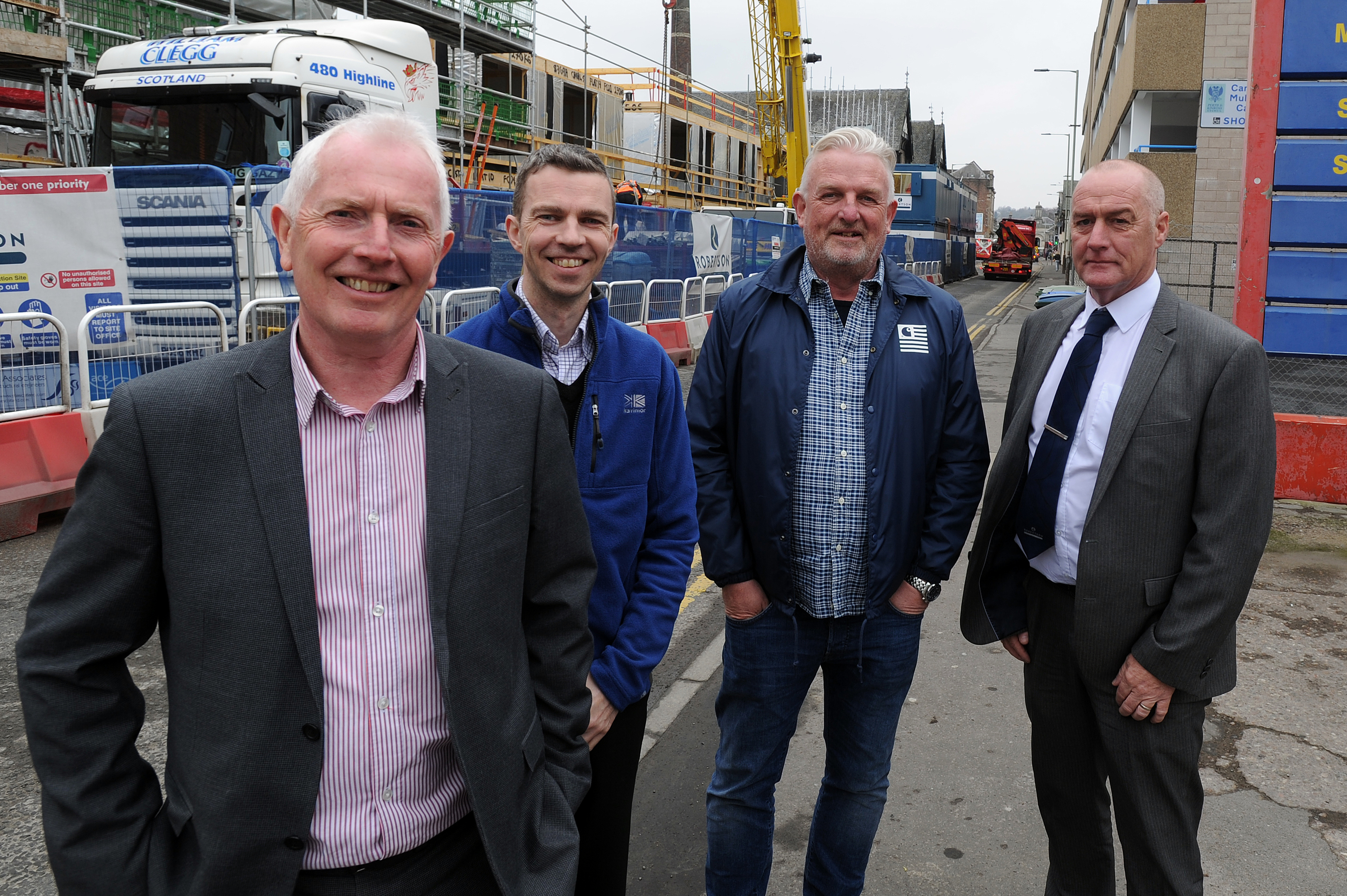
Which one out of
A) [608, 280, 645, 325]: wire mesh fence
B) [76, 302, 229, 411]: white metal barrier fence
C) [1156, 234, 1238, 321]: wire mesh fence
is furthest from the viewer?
[1156, 234, 1238, 321]: wire mesh fence

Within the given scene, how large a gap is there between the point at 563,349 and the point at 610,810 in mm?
1073

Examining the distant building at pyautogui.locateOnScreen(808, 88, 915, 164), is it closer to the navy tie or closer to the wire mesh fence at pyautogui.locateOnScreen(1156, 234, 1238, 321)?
the wire mesh fence at pyautogui.locateOnScreen(1156, 234, 1238, 321)

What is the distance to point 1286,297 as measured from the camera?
7953 millimetres

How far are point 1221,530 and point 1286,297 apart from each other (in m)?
6.82

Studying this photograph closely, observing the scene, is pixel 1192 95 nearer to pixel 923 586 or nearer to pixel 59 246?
pixel 59 246

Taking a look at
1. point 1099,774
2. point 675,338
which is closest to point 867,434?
point 1099,774

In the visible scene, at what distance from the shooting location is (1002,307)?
31344mm

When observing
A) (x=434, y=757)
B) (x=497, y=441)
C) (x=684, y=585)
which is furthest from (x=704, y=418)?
(x=434, y=757)

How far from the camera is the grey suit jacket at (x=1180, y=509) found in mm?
2316

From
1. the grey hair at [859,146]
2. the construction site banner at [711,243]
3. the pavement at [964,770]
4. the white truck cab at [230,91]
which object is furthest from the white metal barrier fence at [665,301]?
the grey hair at [859,146]

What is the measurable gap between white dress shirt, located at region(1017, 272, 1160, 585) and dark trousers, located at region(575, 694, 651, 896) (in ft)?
3.67

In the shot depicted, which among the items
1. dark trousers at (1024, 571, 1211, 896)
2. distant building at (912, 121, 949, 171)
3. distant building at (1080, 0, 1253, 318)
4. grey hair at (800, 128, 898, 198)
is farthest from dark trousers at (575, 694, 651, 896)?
distant building at (912, 121, 949, 171)

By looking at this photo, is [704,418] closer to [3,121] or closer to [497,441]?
[497,441]

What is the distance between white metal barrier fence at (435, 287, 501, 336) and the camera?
9734mm
